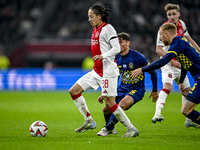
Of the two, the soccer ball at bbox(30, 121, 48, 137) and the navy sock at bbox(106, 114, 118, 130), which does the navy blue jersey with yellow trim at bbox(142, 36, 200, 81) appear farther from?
the soccer ball at bbox(30, 121, 48, 137)

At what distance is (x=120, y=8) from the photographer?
24.0 metres

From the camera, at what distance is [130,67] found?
6.30 m

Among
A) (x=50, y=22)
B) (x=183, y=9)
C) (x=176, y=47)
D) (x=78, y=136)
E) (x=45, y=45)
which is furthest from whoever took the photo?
(x=50, y=22)

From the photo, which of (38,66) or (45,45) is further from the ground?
(45,45)

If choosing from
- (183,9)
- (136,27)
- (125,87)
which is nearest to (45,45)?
(136,27)

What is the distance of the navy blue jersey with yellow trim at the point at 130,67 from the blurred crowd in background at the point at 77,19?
14.4 meters

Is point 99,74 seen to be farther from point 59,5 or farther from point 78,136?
point 59,5

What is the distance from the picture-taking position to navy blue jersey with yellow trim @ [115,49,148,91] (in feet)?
20.6

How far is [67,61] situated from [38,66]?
6.82ft

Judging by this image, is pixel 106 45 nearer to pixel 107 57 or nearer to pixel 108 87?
pixel 107 57

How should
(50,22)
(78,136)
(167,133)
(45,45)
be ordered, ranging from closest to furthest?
(78,136) < (167,133) < (45,45) < (50,22)

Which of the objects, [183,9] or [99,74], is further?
[183,9]

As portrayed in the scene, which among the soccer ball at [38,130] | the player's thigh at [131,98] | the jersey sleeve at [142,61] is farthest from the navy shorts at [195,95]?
the soccer ball at [38,130]

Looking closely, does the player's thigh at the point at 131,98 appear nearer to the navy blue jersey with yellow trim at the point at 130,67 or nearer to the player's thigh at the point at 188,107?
the navy blue jersey with yellow trim at the point at 130,67
